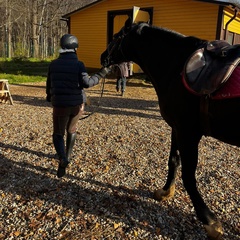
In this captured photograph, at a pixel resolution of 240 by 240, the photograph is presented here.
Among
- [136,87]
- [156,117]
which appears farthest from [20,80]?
[156,117]

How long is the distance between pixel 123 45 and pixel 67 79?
0.89m

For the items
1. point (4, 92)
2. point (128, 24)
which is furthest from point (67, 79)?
point (4, 92)

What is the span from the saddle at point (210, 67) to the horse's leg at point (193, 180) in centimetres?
54

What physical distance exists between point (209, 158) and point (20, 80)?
43.3 ft

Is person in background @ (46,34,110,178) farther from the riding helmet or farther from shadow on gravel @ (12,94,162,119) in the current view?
shadow on gravel @ (12,94,162,119)

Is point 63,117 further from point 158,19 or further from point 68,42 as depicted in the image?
point 158,19

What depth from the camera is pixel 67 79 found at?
3.52 meters

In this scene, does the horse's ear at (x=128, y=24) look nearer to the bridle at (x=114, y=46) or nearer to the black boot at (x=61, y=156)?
the bridle at (x=114, y=46)

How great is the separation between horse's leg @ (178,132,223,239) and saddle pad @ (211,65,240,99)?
55cm

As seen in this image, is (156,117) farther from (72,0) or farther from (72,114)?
(72,0)

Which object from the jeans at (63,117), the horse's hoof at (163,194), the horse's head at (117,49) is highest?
the horse's head at (117,49)

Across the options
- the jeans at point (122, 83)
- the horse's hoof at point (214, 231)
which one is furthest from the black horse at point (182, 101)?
the jeans at point (122, 83)

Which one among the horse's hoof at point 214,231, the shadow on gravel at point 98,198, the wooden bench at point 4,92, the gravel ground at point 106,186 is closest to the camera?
the horse's hoof at point 214,231

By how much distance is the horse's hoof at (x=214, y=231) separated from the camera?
8.73 feet
